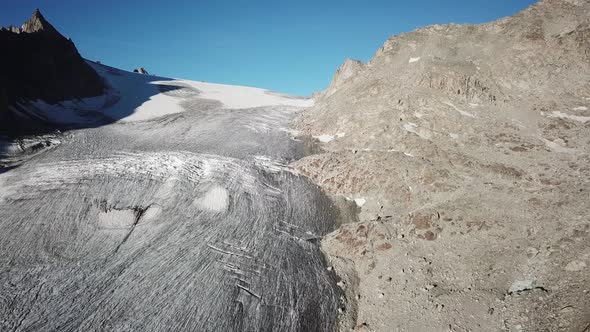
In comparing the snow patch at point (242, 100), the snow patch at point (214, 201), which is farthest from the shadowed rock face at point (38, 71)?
the snow patch at point (214, 201)

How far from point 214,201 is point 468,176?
8.16m

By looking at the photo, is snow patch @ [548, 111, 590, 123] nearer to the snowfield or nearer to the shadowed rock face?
the snowfield

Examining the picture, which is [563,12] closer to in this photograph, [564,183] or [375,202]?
[564,183]

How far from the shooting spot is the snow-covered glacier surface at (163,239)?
288 inches

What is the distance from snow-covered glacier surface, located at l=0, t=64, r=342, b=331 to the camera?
288 inches

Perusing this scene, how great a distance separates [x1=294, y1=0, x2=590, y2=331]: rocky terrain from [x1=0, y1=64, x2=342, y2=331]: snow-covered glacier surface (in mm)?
1313

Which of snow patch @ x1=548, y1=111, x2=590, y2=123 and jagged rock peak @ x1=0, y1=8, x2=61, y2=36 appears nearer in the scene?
snow patch @ x1=548, y1=111, x2=590, y2=123

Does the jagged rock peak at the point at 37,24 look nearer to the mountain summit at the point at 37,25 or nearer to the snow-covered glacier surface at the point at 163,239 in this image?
the mountain summit at the point at 37,25

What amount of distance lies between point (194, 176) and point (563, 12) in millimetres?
18037

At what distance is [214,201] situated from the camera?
11227mm

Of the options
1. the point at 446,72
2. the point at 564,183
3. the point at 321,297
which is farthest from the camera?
the point at 446,72

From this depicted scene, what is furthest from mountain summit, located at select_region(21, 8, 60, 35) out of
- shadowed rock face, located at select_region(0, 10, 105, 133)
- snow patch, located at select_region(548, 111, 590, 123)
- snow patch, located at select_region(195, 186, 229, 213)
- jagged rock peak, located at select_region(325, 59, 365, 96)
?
snow patch, located at select_region(548, 111, 590, 123)

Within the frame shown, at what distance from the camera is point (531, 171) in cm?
992

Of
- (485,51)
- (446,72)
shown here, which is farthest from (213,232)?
(485,51)
